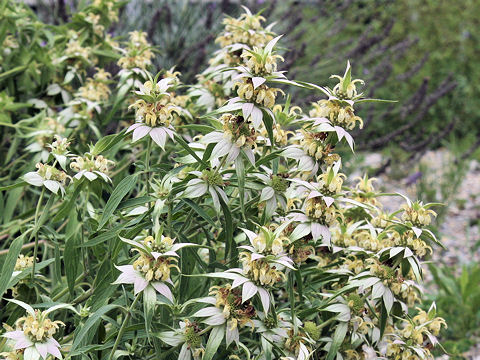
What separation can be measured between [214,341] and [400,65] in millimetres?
5268

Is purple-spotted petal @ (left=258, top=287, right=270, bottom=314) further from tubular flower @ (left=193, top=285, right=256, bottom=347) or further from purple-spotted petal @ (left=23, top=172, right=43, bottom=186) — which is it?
purple-spotted petal @ (left=23, top=172, right=43, bottom=186)

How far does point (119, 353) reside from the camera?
1.42 metres

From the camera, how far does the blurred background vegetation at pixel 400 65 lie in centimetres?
344

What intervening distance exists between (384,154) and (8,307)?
12.9ft

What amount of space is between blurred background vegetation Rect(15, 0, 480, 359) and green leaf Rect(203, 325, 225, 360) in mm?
1603

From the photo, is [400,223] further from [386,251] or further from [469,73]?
[469,73]

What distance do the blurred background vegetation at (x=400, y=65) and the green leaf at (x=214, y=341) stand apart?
63.1 inches

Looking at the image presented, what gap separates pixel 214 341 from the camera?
129 cm

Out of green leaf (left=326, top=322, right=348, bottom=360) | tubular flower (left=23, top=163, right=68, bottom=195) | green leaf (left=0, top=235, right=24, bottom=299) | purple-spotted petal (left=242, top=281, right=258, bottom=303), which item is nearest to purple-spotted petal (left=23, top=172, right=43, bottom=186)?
tubular flower (left=23, top=163, right=68, bottom=195)

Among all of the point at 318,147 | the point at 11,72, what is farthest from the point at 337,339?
the point at 11,72

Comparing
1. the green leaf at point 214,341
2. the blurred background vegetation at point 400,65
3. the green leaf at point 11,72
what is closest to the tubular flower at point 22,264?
the green leaf at point 214,341

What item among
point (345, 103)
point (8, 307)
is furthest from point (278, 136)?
point (8, 307)

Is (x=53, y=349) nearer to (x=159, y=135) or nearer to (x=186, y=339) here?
(x=186, y=339)

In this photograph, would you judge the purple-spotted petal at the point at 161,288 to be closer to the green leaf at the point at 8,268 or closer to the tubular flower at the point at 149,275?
the tubular flower at the point at 149,275
